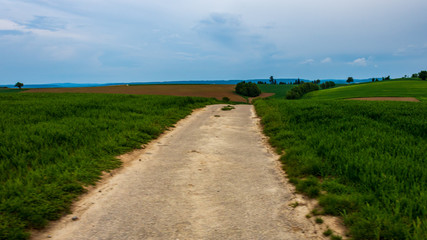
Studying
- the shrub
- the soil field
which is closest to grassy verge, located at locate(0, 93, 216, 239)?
the soil field

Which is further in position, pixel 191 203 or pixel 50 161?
pixel 50 161

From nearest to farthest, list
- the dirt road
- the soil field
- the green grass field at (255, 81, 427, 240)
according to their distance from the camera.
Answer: the green grass field at (255, 81, 427, 240)
the dirt road
the soil field

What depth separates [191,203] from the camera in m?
4.57

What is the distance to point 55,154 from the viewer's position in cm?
701

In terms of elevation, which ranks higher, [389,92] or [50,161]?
[389,92]

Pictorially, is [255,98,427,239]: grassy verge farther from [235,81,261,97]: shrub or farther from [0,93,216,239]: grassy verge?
[235,81,261,97]: shrub

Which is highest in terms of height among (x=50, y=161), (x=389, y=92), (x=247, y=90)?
(x=247, y=90)

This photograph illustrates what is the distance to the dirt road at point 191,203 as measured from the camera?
144 inches

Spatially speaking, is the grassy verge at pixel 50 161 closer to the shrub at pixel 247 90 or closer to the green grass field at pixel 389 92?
the green grass field at pixel 389 92

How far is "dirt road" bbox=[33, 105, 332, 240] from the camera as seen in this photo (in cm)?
367

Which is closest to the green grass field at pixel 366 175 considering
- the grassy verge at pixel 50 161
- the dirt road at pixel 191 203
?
the dirt road at pixel 191 203

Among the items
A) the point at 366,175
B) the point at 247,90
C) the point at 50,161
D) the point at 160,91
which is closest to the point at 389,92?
the point at 247,90

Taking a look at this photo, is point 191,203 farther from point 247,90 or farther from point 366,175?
point 247,90

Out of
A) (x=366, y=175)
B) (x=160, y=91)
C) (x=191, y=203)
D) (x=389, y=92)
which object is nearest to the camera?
(x=191, y=203)
